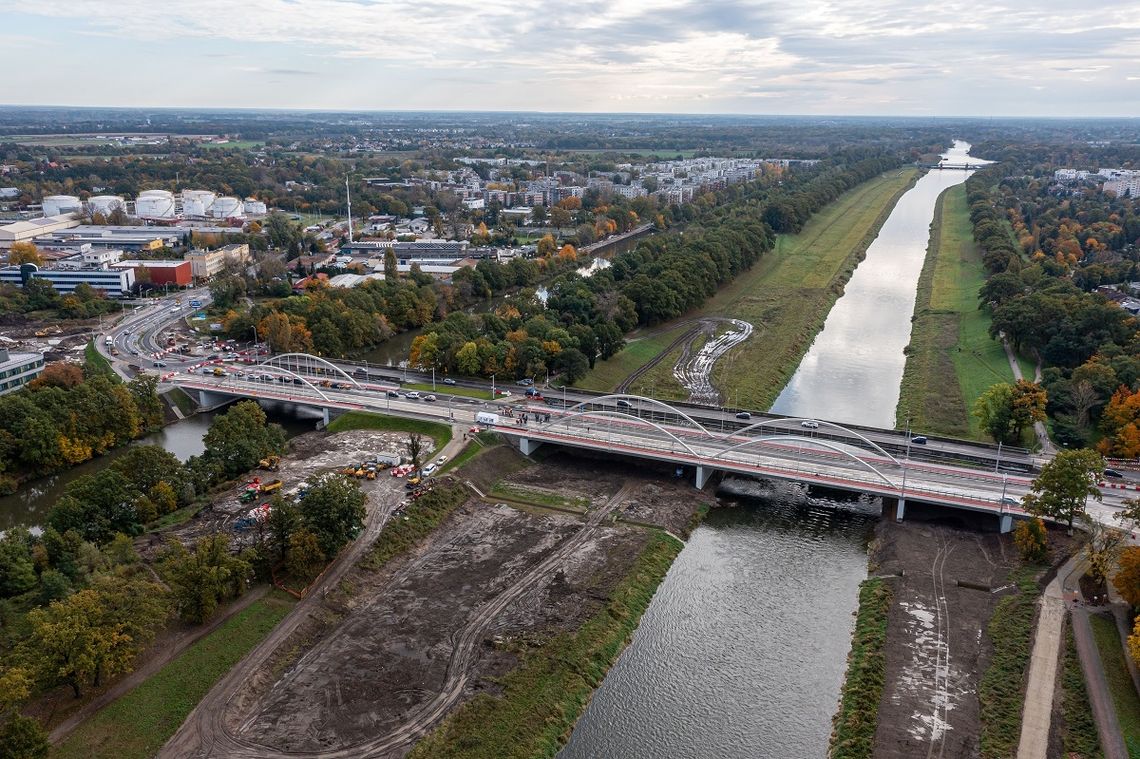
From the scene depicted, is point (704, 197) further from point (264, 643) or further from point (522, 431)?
point (264, 643)

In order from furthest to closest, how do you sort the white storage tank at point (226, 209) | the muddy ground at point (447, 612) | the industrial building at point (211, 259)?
the white storage tank at point (226, 209)
the industrial building at point (211, 259)
the muddy ground at point (447, 612)

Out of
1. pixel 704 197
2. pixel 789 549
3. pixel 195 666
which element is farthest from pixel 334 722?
pixel 704 197

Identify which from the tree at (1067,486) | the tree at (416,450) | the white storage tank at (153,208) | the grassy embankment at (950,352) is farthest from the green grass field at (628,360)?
the white storage tank at (153,208)

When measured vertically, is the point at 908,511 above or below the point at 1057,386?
below

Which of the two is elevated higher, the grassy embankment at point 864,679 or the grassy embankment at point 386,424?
the grassy embankment at point 386,424

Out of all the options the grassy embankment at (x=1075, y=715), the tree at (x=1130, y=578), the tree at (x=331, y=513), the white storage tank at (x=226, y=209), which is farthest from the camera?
the white storage tank at (x=226, y=209)

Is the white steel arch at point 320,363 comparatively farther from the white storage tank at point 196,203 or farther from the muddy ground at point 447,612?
the white storage tank at point 196,203

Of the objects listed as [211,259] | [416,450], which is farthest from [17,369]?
[211,259]

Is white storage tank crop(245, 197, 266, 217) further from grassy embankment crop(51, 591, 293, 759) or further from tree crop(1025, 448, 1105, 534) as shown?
tree crop(1025, 448, 1105, 534)
